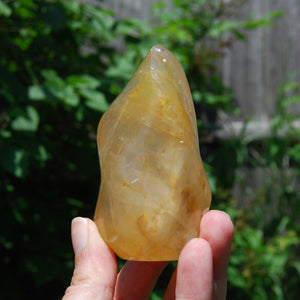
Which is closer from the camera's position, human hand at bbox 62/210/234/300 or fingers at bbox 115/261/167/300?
human hand at bbox 62/210/234/300

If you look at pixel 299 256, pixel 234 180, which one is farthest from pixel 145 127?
pixel 299 256

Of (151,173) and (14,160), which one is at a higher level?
(151,173)

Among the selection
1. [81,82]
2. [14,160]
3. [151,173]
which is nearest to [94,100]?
[81,82]

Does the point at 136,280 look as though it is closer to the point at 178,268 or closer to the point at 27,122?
the point at 178,268

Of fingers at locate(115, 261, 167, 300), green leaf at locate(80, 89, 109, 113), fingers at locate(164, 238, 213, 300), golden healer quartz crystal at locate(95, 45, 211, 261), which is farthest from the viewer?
green leaf at locate(80, 89, 109, 113)

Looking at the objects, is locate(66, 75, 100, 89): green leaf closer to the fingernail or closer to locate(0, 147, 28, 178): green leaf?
locate(0, 147, 28, 178): green leaf

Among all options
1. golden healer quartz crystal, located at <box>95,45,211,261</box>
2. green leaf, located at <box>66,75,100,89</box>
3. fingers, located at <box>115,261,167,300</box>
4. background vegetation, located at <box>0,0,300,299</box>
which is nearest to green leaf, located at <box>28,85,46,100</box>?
background vegetation, located at <box>0,0,300,299</box>

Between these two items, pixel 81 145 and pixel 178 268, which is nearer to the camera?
pixel 178 268

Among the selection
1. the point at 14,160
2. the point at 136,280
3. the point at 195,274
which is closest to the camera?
the point at 195,274
